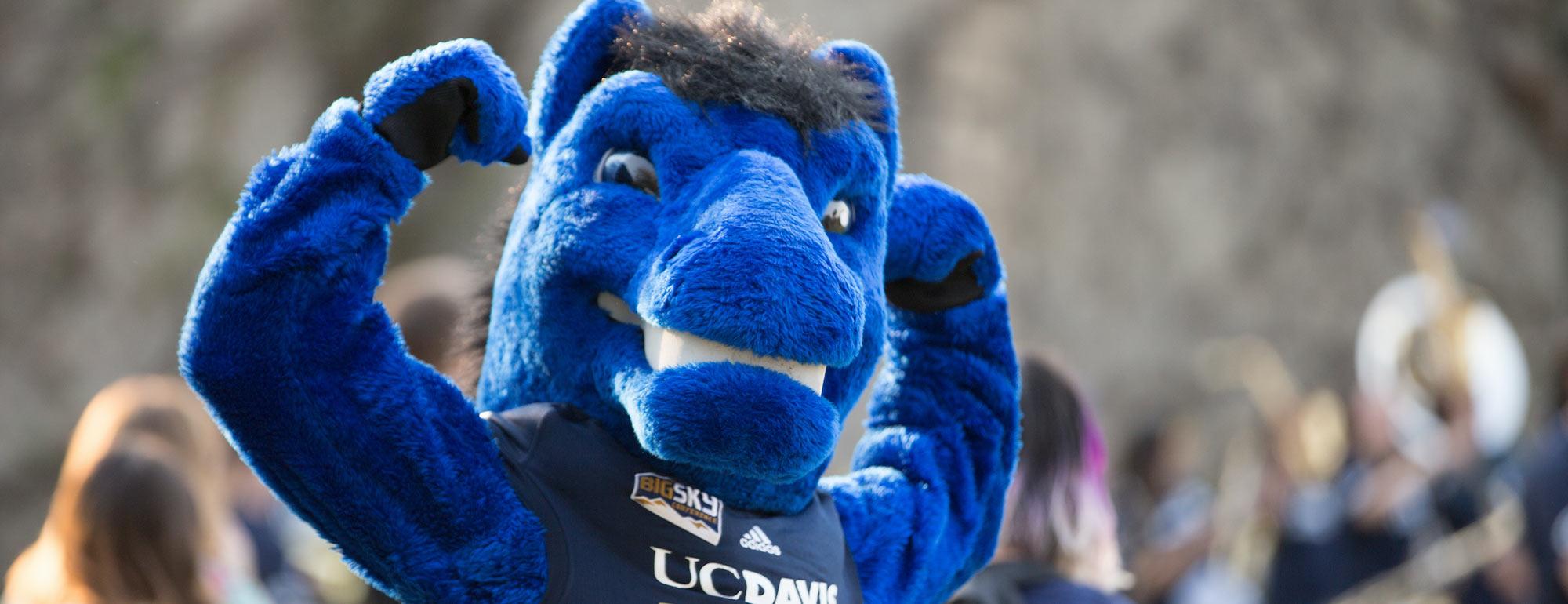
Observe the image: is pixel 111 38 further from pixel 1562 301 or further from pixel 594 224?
pixel 1562 301

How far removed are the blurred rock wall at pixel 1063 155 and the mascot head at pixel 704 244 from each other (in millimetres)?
3819

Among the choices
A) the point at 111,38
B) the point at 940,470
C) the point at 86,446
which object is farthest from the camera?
the point at 111,38

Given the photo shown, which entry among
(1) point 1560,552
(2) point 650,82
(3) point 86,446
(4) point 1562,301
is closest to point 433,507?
(2) point 650,82

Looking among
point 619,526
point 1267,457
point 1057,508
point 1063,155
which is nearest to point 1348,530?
point 1267,457

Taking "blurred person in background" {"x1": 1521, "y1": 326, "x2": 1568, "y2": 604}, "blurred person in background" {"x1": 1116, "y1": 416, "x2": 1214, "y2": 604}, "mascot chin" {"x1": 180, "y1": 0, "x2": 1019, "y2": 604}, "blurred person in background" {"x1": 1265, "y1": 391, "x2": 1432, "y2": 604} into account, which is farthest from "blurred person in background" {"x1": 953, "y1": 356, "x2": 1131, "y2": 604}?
"blurred person in background" {"x1": 1265, "y1": 391, "x2": 1432, "y2": 604}

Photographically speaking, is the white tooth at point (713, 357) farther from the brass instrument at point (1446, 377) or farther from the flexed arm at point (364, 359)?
the brass instrument at point (1446, 377)

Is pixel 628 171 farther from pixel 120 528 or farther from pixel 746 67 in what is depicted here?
pixel 120 528

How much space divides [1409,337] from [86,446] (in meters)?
5.09

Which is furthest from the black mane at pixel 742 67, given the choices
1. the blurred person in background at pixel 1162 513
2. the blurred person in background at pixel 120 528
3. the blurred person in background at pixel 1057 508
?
the blurred person in background at pixel 1162 513

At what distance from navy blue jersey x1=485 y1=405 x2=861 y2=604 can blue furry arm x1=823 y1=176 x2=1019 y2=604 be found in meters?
0.24

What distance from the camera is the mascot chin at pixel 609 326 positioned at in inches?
50.9

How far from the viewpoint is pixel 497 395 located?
5.09ft

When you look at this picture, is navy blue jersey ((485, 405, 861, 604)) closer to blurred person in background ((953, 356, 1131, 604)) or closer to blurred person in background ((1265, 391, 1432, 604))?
blurred person in background ((953, 356, 1131, 604))

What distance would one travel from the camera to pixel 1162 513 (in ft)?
18.0
